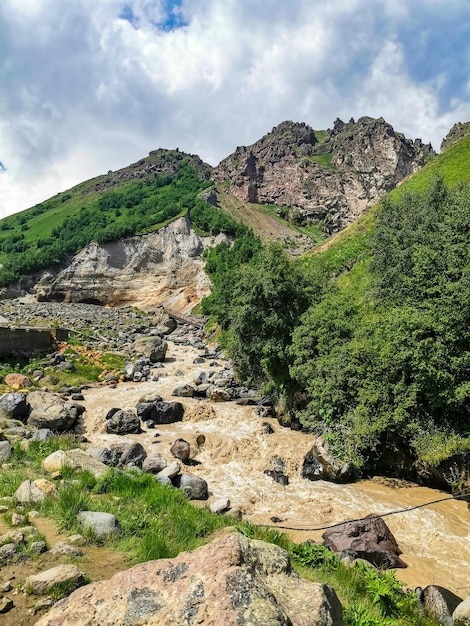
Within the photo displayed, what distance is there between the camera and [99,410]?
Result: 21828 millimetres

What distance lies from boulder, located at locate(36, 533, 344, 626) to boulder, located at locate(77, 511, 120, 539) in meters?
2.83

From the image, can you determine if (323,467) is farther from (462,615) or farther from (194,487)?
(462,615)

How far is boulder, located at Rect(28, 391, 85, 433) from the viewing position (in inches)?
708

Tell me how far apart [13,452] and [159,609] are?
10322 millimetres

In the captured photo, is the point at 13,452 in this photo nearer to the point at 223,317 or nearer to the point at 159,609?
the point at 159,609

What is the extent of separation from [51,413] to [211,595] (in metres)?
18.1

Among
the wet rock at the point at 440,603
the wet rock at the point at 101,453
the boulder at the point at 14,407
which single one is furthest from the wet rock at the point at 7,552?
the boulder at the point at 14,407

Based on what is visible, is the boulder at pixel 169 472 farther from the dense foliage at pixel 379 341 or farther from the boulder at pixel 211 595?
the boulder at pixel 211 595

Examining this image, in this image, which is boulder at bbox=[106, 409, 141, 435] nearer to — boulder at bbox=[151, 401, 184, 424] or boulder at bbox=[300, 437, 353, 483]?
boulder at bbox=[151, 401, 184, 424]

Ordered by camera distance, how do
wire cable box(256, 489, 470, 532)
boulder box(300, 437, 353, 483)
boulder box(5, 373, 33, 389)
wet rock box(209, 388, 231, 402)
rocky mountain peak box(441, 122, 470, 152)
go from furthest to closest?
1. rocky mountain peak box(441, 122, 470, 152)
2. wet rock box(209, 388, 231, 402)
3. boulder box(5, 373, 33, 389)
4. boulder box(300, 437, 353, 483)
5. wire cable box(256, 489, 470, 532)

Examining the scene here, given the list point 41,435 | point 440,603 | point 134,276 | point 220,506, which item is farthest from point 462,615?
point 134,276

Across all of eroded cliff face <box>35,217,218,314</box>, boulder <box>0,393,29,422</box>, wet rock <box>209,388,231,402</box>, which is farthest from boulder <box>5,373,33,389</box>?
eroded cliff face <box>35,217,218,314</box>

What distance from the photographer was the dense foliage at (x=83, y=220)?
84188 mm

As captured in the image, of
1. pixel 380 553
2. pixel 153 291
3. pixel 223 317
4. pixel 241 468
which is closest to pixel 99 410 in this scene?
pixel 241 468
